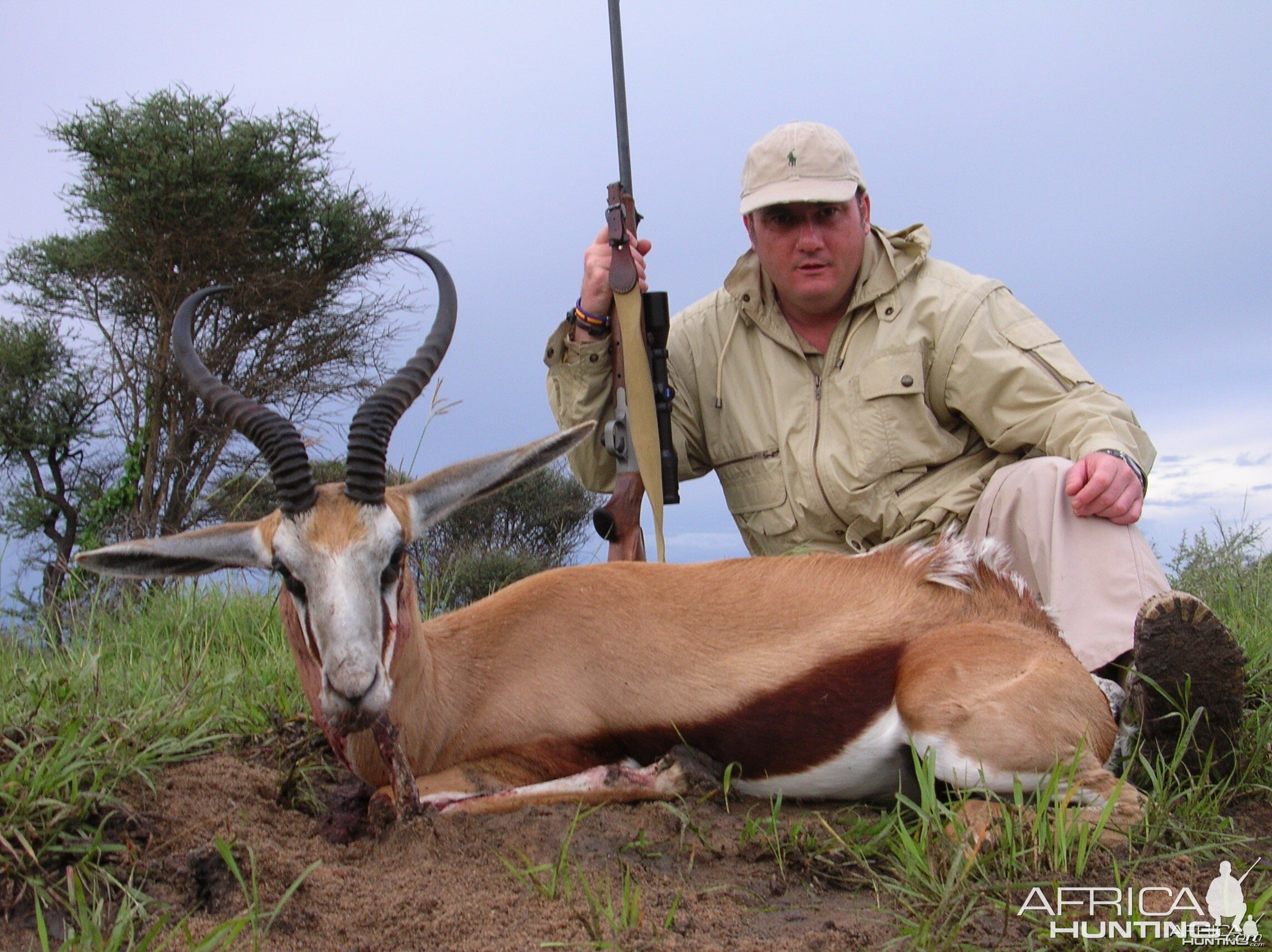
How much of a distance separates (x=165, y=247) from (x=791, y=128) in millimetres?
12968

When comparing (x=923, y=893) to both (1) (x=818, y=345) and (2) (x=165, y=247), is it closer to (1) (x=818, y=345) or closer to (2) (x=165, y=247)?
(1) (x=818, y=345)

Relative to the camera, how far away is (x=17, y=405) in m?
16.2

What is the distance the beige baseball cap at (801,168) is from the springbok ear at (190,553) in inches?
111

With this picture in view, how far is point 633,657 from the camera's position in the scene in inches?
138

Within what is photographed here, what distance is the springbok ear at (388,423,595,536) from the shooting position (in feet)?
11.6

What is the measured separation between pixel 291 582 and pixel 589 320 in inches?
97.6

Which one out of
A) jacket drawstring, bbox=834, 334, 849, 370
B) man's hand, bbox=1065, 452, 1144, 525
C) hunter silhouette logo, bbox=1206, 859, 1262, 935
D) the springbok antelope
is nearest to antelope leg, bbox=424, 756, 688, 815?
the springbok antelope

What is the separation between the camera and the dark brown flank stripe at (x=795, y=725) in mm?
3377

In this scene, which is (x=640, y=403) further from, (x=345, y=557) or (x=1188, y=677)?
(x=1188, y=677)

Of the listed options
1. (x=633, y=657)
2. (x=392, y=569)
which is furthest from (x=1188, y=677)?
(x=392, y=569)

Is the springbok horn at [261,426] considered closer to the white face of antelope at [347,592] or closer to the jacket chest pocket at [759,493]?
the white face of antelope at [347,592]

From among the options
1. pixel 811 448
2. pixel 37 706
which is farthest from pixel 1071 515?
pixel 37 706

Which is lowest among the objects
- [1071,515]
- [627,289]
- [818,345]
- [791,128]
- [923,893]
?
[923,893]

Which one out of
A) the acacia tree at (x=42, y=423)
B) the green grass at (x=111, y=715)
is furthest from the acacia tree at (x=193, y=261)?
the green grass at (x=111, y=715)
